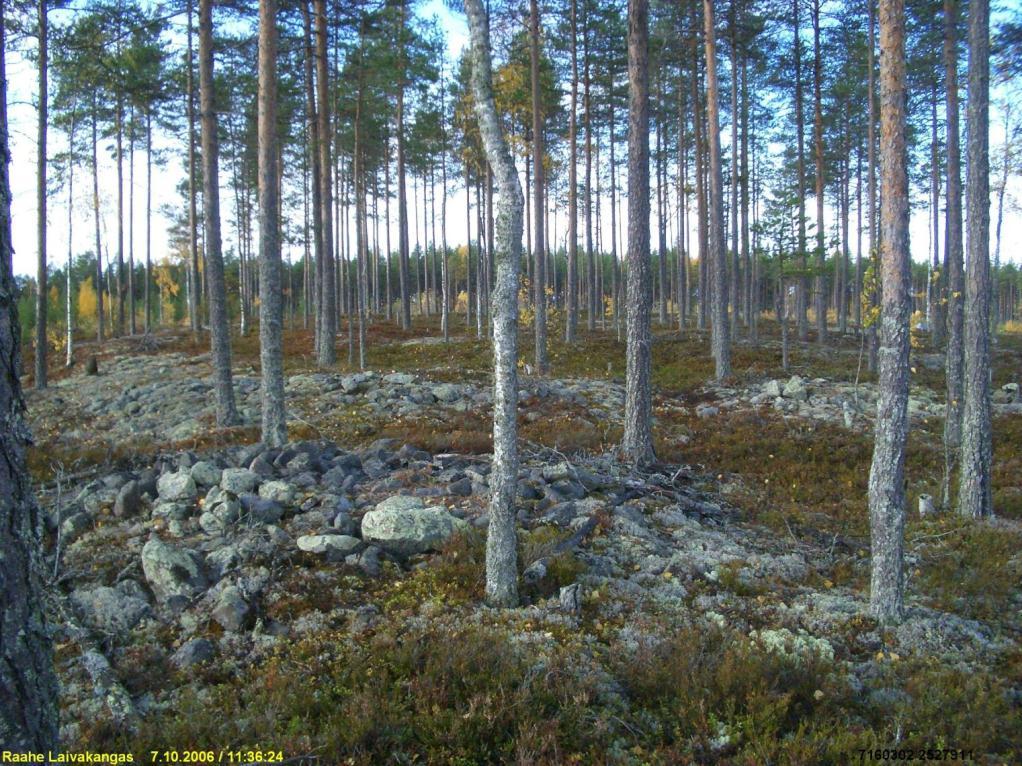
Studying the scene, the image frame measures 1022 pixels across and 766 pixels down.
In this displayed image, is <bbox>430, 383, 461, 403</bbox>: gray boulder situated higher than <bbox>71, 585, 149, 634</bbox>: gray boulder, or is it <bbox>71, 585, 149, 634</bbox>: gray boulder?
<bbox>430, 383, 461, 403</bbox>: gray boulder

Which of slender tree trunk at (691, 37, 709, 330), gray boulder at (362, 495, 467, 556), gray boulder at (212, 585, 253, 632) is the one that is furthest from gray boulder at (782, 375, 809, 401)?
gray boulder at (212, 585, 253, 632)

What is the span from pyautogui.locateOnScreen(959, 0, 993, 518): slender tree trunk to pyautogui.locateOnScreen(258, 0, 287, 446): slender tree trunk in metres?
10.3

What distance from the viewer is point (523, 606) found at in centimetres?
575

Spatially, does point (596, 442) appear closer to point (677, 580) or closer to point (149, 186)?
point (677, 580)

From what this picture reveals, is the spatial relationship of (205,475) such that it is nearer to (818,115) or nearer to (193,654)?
(193,654)

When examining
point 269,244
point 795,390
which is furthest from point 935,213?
point 269,244

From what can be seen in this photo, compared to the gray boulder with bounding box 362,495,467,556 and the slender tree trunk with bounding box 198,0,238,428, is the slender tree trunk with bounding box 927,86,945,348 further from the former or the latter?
the gray boulder with bounding box 362,495,467,556

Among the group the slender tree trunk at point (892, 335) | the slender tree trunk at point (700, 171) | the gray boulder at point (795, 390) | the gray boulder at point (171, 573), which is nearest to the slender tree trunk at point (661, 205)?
the slender tree trunk at point (700, 171)

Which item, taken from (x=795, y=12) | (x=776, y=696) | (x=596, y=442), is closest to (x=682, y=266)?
(x=795, y=12)

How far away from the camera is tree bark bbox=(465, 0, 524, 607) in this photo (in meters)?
5.45

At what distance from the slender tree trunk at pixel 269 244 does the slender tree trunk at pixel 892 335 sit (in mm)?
8262

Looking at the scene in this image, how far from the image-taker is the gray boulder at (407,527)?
6.66m

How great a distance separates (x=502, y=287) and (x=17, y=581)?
3.91 m

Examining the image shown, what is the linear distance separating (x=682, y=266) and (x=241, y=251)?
79.6 ft
